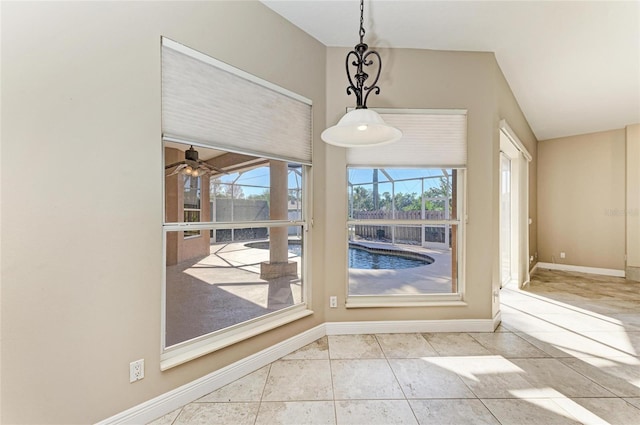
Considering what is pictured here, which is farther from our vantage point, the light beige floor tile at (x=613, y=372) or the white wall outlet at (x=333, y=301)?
the white wall outlet at (x=333, y=301)

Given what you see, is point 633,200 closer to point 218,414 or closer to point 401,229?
point 401,229

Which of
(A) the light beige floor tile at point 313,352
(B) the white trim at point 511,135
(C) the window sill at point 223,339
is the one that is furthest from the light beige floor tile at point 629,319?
(C) the window sill at point 223,339

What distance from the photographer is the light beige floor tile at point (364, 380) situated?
72.9 inches

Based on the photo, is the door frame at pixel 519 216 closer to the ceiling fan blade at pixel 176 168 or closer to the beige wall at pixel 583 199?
the beige wall at pixel 583 199

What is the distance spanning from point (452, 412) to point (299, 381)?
1022mm

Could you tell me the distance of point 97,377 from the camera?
146cm

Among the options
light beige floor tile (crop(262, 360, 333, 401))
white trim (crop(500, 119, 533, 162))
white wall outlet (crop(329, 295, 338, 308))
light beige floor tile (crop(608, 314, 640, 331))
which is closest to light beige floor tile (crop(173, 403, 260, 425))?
light beige floor tile (crop(262, 360, 333, 401))

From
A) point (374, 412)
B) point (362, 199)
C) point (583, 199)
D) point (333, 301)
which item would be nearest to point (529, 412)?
point (374, 412)

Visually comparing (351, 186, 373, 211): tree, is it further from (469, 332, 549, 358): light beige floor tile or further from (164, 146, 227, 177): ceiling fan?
(469, 332, 549, 358): light beige floor tile

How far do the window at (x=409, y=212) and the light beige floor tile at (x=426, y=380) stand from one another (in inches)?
26.2

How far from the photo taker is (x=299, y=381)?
199cm

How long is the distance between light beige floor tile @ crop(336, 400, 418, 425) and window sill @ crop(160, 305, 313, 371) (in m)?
0.80

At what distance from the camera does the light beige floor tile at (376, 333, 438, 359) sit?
2.38 metres

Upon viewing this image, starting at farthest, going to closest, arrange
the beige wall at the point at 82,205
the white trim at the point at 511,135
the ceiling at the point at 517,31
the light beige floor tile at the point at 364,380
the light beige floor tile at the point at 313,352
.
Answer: the white trim at the point at 511,135 → the light beige floor tile at the point at 313,352 → the ceiling at the point at 517,31 → the light beige floor tile at the point at 364,380 → the beige wall at the point at 82,205
